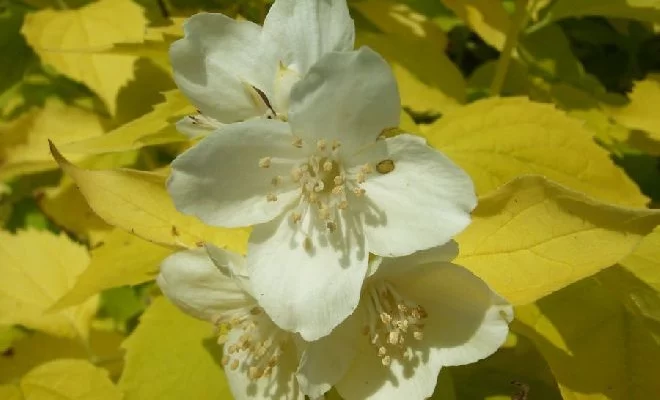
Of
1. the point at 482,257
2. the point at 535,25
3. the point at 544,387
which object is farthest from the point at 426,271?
the point at 535,25

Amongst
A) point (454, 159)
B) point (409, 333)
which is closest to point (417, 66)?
point (454, 159)

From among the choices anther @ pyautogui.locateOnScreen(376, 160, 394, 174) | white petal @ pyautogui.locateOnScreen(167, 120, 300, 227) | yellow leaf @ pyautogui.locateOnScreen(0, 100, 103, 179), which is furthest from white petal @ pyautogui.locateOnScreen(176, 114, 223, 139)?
yellow leaf @ pyautogui.locateOnScreen(0, 100, 103, 179)

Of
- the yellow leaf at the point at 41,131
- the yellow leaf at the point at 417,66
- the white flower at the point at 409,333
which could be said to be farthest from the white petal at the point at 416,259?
the yellow leaf at the point at 41,131

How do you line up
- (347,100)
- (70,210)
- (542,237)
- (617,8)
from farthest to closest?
(70,210), (617,8), (542,237), (347,100)

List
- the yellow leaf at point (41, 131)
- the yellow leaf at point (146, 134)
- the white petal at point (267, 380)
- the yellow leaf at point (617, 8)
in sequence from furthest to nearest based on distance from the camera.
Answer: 1. the yellow leaf at point (41, 131)
2. the yellow leaf at point (617, 8)
3. the yellow leaf at point (146, 134)
4. the white petal at point (267, 380)

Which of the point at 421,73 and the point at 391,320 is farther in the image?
the point at 421,73

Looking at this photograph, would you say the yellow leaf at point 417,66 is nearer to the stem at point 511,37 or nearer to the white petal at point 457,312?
the stem at point 511,37

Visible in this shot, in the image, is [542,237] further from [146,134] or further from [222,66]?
[146,134]

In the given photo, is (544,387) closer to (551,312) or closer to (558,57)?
(551,312)
